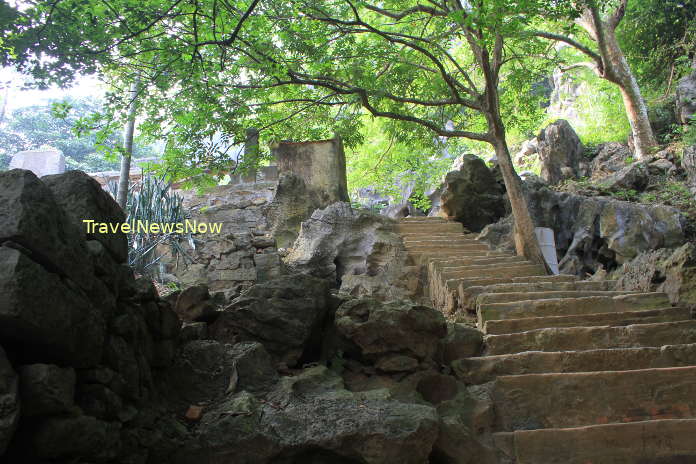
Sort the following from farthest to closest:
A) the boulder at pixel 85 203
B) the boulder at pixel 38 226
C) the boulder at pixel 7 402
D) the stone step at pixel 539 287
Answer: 1. the stone step at pixel 539 287
2. the boulder at pixel 85 203
3. the boulder at pixel 38 226
4. the boulder at pixel 7 402

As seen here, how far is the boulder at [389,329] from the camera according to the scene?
3.90 m

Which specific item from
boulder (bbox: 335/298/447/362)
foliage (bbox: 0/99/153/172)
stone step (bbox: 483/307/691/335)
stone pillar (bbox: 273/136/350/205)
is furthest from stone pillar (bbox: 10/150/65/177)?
stone step (bbox: 483/307/691/335)

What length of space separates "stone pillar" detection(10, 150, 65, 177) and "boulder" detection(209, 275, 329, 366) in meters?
7.03

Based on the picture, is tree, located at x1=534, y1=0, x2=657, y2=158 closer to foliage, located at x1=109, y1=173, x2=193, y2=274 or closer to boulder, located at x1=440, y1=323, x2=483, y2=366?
foliage, located at x1=109, y1=173, x2=193, y2=274

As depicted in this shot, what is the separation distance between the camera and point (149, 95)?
6.04 metres

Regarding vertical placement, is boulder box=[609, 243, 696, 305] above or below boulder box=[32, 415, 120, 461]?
above

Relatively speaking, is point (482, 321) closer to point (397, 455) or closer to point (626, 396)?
point (626, 396)

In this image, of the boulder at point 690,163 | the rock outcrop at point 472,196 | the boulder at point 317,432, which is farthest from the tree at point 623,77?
the boulder at point 317,432

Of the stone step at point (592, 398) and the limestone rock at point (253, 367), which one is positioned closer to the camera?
the limestone rock at point (253, 367)

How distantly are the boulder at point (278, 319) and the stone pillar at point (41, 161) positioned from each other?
7.03 m

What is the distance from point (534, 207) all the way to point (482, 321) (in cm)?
604

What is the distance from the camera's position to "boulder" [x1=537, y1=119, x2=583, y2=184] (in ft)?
45.0

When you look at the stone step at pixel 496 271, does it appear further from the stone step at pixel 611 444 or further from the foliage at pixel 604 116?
the foliage at pixel 604 116

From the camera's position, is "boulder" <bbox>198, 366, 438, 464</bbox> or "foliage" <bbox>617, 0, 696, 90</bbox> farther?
"foliage" <bbox>617, 0, 696, 90</bbox>
